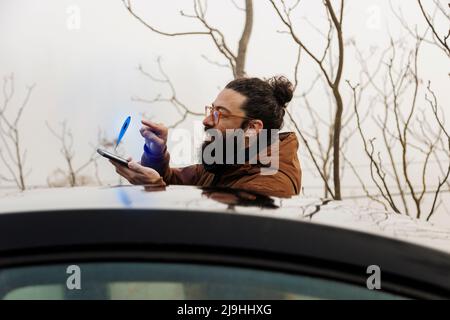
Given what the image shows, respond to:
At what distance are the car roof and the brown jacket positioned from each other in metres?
1.34

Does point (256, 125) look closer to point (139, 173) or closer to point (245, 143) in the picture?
point (245, 143)

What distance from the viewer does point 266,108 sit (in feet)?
10.7

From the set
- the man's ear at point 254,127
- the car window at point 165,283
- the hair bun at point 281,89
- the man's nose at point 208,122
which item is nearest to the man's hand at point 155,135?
the man's nose at point 208,122

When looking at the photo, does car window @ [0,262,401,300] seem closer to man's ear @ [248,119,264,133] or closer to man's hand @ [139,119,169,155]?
man's hand @ [139,119,169,155]

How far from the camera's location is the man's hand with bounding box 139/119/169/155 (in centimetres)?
304

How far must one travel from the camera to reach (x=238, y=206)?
3.60 ft

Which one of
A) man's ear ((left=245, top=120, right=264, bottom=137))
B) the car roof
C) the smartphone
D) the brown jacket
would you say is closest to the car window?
the car roof

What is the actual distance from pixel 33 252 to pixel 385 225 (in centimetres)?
50

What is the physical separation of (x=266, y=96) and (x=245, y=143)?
0.34m

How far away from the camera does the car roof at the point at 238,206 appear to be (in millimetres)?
1069

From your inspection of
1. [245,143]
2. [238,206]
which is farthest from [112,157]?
[238,206]

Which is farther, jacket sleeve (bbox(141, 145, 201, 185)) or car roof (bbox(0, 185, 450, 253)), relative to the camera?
jacket sleeve (bbox(141, 145, 201, 185))

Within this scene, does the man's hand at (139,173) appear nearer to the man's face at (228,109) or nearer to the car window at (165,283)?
the man's face at (228,109)
